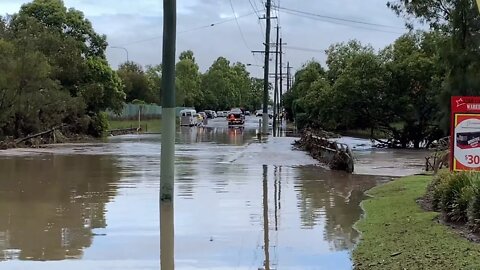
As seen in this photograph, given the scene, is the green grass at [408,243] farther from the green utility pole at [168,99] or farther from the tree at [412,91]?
the tree at [412,91]

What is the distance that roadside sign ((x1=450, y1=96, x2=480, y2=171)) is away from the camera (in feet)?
37.9

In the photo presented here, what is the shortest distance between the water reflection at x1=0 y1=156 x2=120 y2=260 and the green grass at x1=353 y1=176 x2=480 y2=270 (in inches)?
158

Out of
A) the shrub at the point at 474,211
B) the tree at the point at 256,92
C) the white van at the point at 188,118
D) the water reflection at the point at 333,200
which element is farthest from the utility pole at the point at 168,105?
the tree at the point at 256,92

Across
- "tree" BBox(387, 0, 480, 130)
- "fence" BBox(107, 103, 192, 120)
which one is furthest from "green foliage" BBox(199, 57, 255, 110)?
"tree" BBox(387, 0, 480, 130)

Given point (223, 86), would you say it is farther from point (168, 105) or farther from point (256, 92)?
point (168, 105)

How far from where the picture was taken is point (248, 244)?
991cm

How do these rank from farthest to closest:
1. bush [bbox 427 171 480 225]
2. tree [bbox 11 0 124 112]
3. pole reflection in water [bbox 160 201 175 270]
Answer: tree [bbox 11 0 124 112]
bush [bbox 427 171 480 225]
pole reflection in water [bbox 160 201 175 270]

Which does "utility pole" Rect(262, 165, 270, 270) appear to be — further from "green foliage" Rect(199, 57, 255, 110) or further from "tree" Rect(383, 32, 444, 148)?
"green foliage" Rect(199, 57, 255, 110)

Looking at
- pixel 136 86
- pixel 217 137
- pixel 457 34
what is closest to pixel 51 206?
pixel 457 34

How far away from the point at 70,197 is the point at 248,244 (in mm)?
6699

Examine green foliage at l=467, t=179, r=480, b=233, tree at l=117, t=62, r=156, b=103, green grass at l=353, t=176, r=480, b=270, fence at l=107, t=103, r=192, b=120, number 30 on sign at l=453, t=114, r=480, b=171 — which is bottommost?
green grass at l=353, t=176, r=480, b=270

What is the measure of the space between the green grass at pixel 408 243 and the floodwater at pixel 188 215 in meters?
0.31

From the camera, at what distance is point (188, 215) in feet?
41.3

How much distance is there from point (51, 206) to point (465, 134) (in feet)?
27.3
